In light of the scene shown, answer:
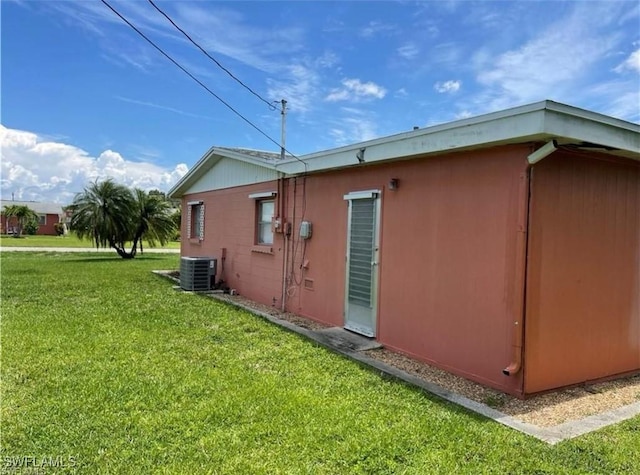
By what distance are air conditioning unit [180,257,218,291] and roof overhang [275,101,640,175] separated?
20.5ft

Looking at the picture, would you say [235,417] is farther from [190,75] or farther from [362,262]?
[190,75]

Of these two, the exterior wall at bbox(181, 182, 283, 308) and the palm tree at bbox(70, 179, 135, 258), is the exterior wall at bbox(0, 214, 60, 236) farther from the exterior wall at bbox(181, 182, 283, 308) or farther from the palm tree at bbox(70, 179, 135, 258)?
the exterior wall at bbox(181, 182, 283, 308)

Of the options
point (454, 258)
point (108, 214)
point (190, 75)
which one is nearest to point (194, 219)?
point (190, 75)

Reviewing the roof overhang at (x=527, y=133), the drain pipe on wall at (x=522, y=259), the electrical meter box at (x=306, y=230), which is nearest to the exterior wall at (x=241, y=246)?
the electrical meter box at (x=306, y=230)

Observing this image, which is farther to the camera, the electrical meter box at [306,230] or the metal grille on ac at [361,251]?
the electrical meter box at [306,230]

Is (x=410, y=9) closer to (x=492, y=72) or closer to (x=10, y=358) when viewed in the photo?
(x=492, y=72)

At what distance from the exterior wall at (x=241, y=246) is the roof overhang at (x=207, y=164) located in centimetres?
49

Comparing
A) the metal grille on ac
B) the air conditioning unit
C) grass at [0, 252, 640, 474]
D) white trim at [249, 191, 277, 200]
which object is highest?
white trim at [249, 191, 277, 200]

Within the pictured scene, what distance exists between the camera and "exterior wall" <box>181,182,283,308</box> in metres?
8.82

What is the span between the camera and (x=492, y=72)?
8203mm

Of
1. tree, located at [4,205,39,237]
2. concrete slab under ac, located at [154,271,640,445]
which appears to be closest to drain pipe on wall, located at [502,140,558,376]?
concrete slab under ac, located at [154,271,640,445]

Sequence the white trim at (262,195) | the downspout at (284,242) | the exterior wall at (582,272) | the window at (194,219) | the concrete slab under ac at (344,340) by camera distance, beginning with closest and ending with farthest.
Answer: the exterior wall at (582,272) → the concrete slab under ac at (344,340) → the downspout at (284,242) → the white trim at (262,195) → the window at (194,219)

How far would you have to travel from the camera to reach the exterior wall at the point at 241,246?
28.9 feet

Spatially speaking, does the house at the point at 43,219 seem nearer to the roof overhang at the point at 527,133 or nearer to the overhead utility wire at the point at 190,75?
the overhead utility wire at the point at 190,75
